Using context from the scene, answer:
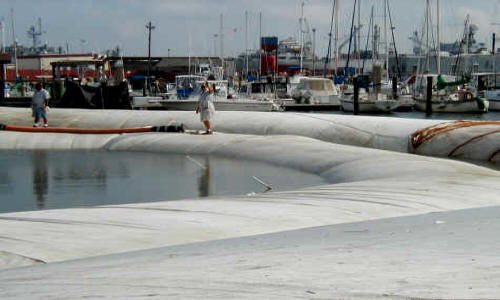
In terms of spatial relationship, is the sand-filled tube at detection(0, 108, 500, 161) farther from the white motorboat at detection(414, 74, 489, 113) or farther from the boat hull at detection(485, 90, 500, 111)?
the boat hull at detection(485, 90, 500, 111)

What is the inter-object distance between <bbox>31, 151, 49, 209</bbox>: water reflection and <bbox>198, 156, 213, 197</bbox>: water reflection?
2.24 m

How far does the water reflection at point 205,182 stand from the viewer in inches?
427

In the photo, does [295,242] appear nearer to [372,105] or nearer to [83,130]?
[83,130]

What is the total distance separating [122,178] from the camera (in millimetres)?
12492

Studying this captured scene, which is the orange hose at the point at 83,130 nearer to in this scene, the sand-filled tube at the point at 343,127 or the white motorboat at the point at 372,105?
the sand-filled tube at the point at 343,127

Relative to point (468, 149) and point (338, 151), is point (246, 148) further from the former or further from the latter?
point (468, 149)

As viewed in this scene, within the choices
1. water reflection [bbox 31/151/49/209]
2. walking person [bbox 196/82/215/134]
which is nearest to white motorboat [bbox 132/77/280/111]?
walking person [bbox 196/82/215/134]

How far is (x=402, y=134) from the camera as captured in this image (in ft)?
49.9

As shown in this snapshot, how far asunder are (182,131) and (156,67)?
69563mm

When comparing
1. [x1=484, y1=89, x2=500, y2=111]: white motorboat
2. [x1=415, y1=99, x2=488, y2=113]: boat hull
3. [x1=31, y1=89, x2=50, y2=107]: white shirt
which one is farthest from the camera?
[x1=484, y1=89, x2=500, y2=111]: white motorboat

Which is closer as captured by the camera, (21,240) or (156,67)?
(21,240)

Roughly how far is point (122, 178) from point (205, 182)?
156cm

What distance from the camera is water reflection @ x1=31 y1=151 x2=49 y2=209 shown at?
10336 mm

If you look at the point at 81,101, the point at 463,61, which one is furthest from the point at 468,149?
the point at 463,61
